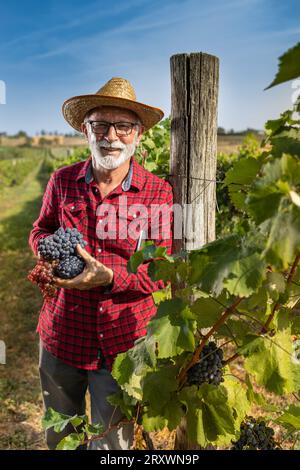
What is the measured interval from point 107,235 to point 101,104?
2.30ft

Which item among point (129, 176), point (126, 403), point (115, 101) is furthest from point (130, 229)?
point (126, 403)

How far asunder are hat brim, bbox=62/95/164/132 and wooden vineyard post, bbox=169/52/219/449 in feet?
0.76

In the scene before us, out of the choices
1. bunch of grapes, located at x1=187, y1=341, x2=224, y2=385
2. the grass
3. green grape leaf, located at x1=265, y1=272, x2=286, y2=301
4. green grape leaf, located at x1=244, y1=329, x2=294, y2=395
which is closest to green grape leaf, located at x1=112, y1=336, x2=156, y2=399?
bunch of grapes, located at x1=187, y1=341, x2=224, y2=385

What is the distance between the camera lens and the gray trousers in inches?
95.5

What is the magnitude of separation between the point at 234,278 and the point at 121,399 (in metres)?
1.29

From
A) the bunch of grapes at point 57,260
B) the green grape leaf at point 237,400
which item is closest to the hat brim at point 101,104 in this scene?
the bunch of grapes at point 57,260

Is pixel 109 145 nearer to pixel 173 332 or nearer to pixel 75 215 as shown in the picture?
pixel 75 215

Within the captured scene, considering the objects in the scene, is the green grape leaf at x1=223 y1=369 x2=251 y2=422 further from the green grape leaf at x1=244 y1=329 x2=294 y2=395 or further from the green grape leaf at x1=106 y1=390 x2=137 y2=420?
the green grape leaf at x1=106 y1=390 x2=137 y2=420

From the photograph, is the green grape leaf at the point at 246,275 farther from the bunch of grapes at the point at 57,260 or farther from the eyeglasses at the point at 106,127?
the eyeglasses at the point at 106,127

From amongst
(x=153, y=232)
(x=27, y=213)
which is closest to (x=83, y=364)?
(x=153, y=232)

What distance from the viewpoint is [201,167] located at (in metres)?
2.25

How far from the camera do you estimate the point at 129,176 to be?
8.04ft

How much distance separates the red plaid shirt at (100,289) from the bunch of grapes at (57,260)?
23 centimetres

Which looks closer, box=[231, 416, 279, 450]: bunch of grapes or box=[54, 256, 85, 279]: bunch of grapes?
box=[231, 416, 279, 450]: bunch of grapes
